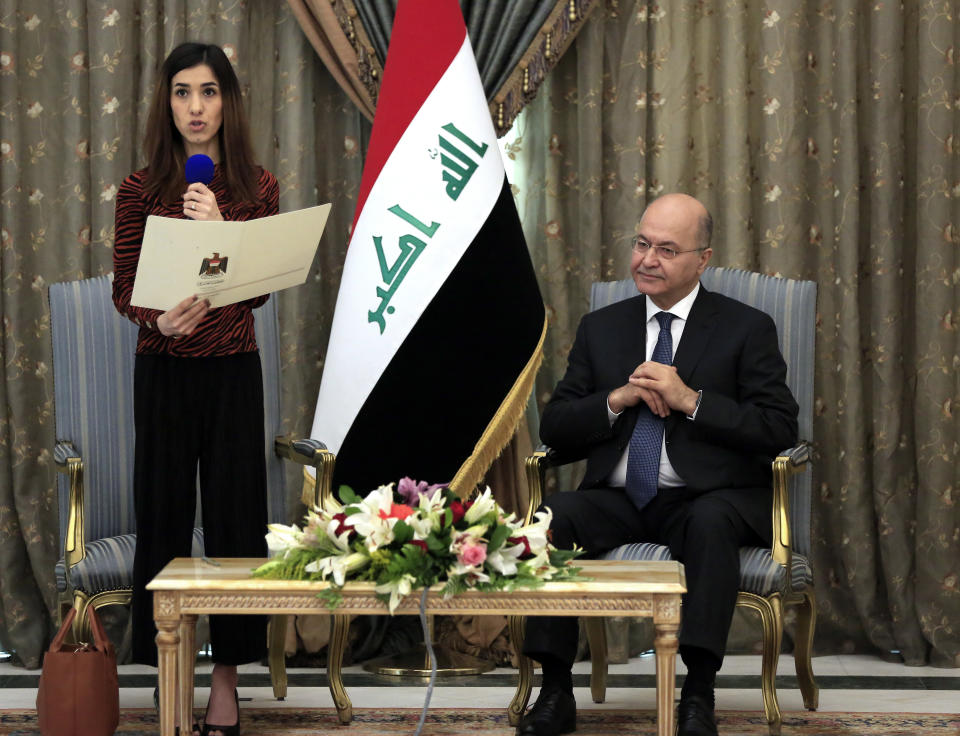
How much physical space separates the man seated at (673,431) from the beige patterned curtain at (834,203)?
67cm

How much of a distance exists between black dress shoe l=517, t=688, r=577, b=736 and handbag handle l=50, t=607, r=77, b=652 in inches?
45.2

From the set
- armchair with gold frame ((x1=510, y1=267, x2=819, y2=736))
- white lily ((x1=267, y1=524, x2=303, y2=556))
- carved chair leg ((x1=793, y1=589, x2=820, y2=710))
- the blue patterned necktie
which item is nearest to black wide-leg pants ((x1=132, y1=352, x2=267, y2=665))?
white lily ((x1=267, y1=524, x2=303, y2=556))

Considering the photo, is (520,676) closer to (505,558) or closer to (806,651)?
(806,651)

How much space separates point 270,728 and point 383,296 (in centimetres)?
125

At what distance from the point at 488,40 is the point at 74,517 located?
6.53 feet

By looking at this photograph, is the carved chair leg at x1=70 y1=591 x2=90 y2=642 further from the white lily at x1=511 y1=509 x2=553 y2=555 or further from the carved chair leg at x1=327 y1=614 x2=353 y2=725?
the white lily at x1=511 y1=509 x2=553 y2=555

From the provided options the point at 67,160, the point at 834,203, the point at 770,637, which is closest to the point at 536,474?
the point at 770,637

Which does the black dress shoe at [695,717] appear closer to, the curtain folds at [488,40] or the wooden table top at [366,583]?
the wooden table top at [366,583]

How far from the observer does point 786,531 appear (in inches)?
126

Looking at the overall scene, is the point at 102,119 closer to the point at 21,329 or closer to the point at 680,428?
the point at 21,329

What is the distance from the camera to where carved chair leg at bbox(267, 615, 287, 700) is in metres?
3.62

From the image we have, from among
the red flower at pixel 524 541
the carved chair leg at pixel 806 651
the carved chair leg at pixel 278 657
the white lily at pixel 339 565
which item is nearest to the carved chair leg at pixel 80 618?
the carved chair leg at pixel 278 657

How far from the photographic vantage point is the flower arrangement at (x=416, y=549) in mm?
2568

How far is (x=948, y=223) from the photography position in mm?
4051
